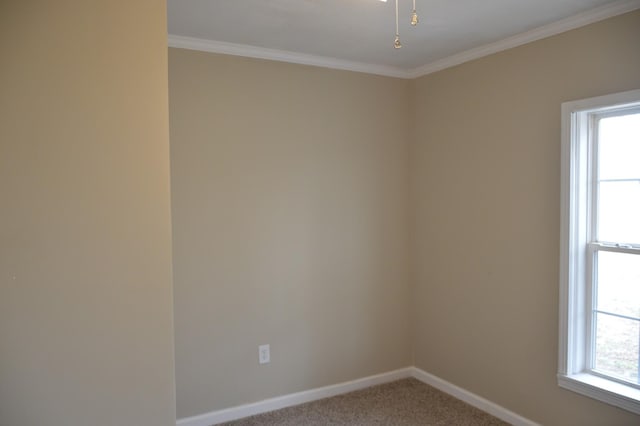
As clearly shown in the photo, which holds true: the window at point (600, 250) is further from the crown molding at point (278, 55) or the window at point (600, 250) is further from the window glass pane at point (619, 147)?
the crown molding at point (278, 55)

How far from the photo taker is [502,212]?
295cm

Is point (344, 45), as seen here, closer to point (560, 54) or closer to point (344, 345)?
point (560, 54)

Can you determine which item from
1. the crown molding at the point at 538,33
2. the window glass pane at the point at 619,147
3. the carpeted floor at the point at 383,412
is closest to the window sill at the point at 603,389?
the carpeted floor at the point at 383,412

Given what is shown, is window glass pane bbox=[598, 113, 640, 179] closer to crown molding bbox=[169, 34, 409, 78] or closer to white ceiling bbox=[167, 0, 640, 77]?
white ceiling bbox=[167, 0, 640, 77]

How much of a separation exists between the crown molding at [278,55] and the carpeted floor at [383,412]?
93.7 inches

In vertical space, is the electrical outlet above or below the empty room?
below

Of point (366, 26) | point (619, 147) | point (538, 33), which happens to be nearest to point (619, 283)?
point (619, 147)

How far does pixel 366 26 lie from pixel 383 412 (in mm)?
2461

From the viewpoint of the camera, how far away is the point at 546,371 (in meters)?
2.71

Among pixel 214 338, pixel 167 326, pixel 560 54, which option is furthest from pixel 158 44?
pixel 560 54

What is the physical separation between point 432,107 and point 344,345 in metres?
1.90

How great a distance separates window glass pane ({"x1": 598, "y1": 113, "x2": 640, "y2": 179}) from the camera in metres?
2.37

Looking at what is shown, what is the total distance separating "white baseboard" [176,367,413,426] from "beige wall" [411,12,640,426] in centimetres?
33

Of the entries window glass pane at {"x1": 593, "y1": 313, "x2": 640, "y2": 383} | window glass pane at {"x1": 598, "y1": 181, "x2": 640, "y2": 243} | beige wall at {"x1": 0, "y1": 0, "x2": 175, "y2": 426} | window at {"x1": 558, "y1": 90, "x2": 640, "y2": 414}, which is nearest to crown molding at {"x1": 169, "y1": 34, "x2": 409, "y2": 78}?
beige wall at {"x1": 0, "y1": 0, "x2": 175, "y2": 426}
